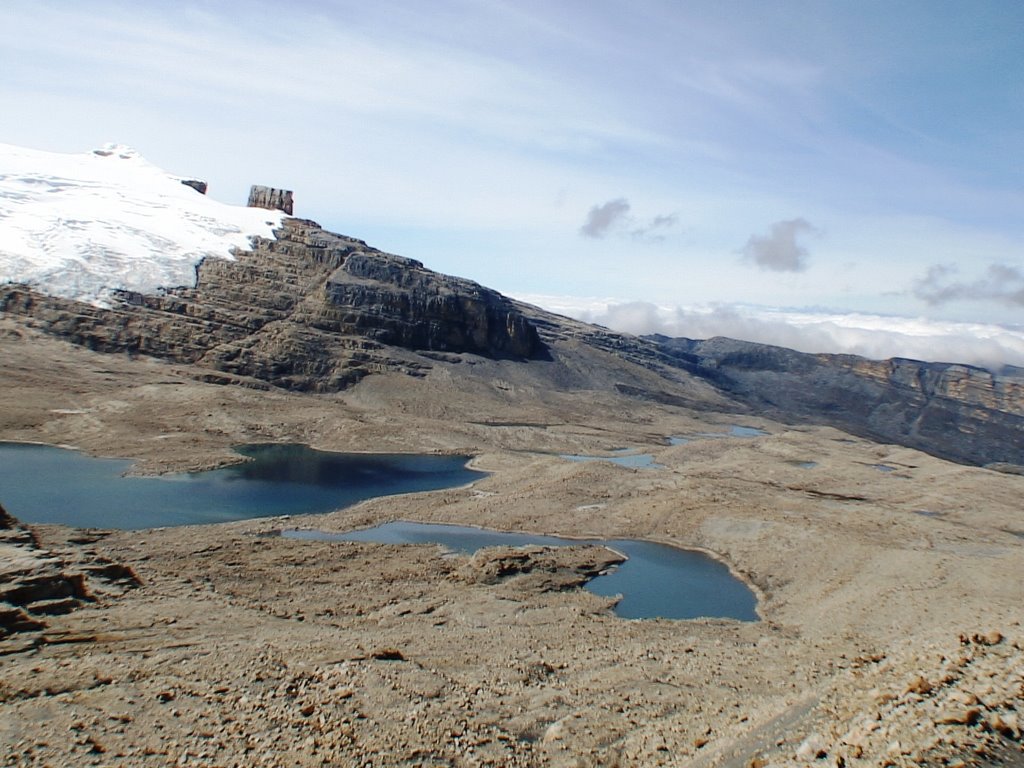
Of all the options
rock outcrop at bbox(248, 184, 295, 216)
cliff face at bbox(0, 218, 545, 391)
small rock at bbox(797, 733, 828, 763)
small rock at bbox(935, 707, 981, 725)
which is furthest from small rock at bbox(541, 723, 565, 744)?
rock outcrop at bbox(248, 184, 295, 216)

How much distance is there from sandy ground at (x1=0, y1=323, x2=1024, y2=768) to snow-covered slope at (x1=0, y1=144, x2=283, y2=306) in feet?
183

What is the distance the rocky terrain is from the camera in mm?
13008

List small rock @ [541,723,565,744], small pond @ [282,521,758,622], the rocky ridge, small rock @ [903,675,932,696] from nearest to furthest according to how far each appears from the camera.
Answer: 1. small rock @ [903,675,932,696]
2. small rock @ [541,723,565,744]
3. small pond @ [282,521,758,622]
4. the rocky ridge

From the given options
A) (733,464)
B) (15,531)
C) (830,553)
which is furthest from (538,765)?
(733,464)

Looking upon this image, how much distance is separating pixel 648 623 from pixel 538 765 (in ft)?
48.1

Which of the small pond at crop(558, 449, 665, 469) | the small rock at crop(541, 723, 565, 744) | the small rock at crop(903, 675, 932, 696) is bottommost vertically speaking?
the small pond at crop(558, 449, 665, 469)

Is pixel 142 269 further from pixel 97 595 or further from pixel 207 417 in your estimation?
pixel 97 595

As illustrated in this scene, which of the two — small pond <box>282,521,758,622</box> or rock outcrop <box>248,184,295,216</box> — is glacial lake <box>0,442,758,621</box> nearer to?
small pond <box>282,521,758,622</box>

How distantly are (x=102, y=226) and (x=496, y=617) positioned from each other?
121130mm

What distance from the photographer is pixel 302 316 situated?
4823 inches

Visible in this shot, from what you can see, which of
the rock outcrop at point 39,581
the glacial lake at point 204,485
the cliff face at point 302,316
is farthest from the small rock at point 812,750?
the cliff face at point 302,316

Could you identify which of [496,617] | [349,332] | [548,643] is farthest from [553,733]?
[349,332]

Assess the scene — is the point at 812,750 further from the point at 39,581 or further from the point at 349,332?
the point at 349,332

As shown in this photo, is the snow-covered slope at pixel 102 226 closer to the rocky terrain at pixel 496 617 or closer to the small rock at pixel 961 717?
the rocky terrain at pixel 496 617
